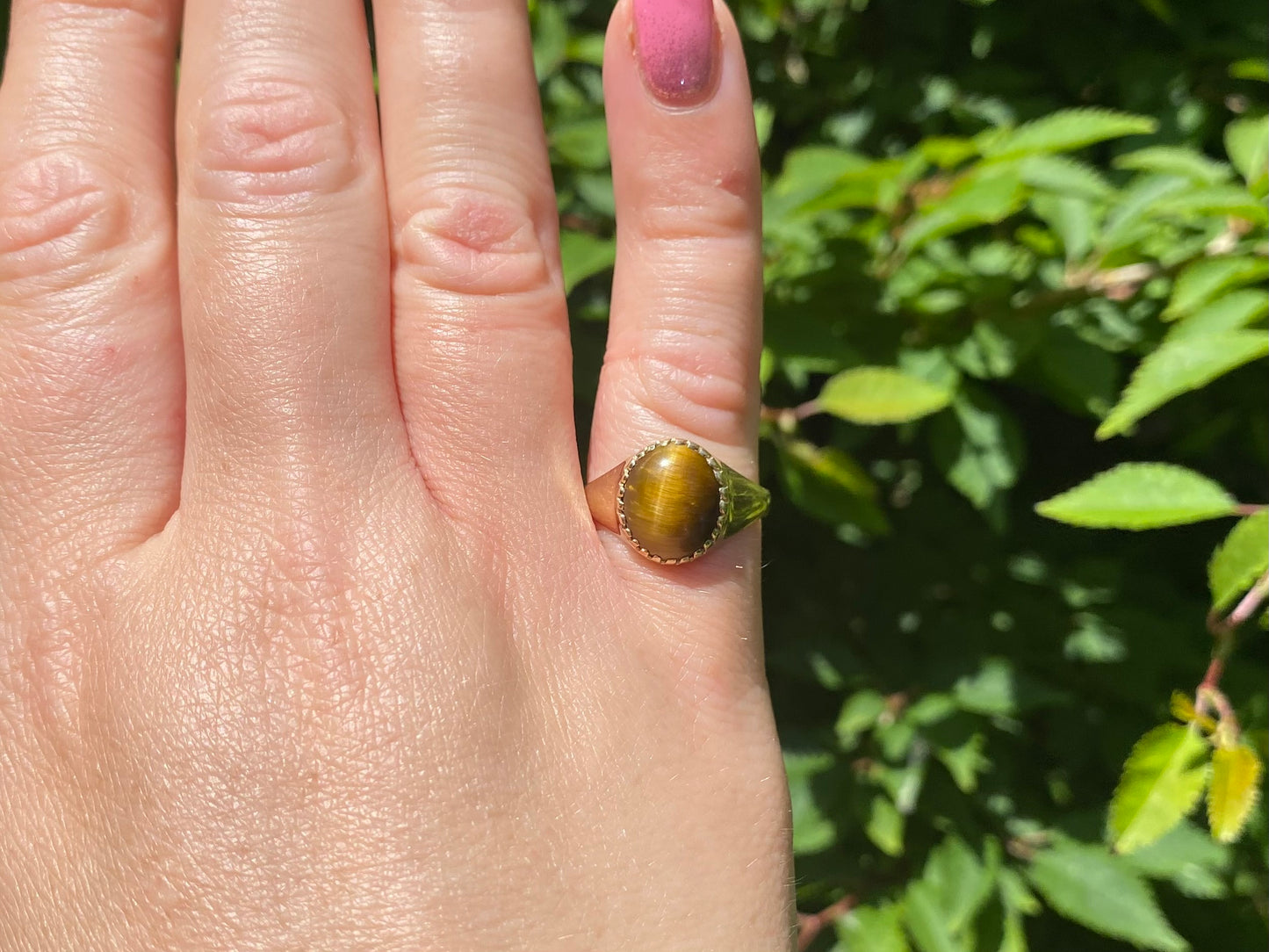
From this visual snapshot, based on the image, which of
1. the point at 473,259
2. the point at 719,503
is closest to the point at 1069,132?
the point at 719,503

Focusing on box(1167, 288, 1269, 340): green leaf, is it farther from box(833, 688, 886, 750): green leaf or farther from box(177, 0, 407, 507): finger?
box(177, 0, 407, 507): finger

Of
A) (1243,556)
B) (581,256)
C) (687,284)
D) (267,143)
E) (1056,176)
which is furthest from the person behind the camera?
(1056,176)

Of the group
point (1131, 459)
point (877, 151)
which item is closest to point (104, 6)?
point (877, 151)

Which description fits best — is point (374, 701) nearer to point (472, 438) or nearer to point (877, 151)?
point (472, 438)

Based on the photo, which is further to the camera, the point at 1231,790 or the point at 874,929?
the point at 874,929

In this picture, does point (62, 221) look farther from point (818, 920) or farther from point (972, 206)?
point (818, 920)

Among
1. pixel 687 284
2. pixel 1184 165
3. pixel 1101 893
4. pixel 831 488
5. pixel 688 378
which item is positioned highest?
pixel 1184 165
